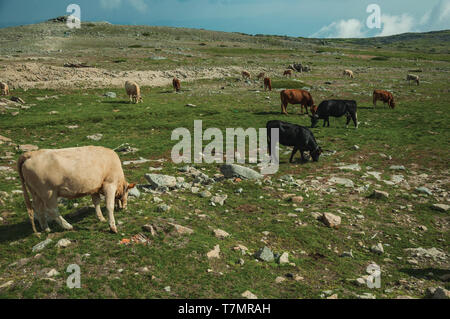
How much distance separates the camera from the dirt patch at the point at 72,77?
28206 mm

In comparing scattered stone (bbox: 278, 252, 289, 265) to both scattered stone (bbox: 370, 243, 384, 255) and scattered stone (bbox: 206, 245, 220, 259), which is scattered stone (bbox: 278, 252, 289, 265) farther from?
scattered stone (bbox: 370, 243, 384, 255)

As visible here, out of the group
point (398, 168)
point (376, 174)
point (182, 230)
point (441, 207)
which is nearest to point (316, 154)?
point (376, 174)

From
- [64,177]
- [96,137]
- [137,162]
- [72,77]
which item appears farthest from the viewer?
[72,77]

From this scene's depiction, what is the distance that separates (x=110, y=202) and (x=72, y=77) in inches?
1131

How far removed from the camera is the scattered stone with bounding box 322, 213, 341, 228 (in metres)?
8.80

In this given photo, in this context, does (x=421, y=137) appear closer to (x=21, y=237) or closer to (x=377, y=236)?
(x=377, y=236)

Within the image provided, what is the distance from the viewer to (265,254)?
718 cm

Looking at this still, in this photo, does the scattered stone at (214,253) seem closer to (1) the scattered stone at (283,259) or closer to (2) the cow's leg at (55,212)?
(1) the scattered stone at (283,259)

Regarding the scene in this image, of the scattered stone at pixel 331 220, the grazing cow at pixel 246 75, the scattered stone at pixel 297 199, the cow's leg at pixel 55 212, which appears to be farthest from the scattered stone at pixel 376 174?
the grazing cow at pixel 246 75

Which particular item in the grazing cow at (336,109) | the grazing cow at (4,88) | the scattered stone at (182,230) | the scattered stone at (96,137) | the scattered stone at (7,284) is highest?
the grazing cow at (4,88)

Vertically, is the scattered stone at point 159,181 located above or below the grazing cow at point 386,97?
below

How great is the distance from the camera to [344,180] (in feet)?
39.4

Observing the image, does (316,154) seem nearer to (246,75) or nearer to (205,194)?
(205,194)

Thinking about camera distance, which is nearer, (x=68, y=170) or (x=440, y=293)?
(x=440, y=293)
